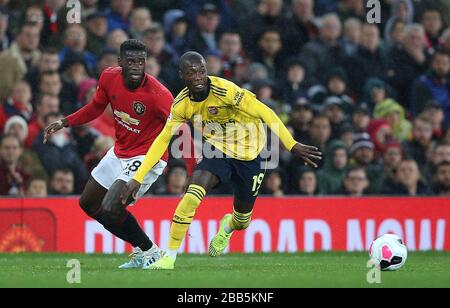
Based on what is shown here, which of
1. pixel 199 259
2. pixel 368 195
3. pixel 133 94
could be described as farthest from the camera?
pixel 368 195

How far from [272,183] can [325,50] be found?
2.89m

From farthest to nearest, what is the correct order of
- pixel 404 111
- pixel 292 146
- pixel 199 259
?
1. pixel 404 111
2. pixel 199 259
3. pixel 292 146

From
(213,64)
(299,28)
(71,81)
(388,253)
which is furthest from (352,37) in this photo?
(388,253)

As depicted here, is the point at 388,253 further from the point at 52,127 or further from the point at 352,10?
the point at 352,10

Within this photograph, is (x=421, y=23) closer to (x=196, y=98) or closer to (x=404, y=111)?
(x=404, y=111)

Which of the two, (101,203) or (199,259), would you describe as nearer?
(101,203)

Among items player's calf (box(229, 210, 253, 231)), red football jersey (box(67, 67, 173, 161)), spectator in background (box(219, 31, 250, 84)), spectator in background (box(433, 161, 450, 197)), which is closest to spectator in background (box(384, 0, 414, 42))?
spectator in background (box(219, 31, 250, 84))

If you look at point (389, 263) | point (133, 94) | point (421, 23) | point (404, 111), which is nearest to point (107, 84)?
point (133, 94)

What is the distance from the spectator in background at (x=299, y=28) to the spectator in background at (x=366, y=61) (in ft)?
2.42

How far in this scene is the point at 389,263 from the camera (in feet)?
33.6

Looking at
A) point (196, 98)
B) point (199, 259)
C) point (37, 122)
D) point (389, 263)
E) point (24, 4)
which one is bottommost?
point (389, 263)

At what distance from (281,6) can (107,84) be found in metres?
6.28

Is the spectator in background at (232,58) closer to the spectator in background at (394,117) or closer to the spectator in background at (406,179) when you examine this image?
the spectator in background at (394,117)

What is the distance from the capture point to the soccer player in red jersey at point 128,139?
11.0 meters
